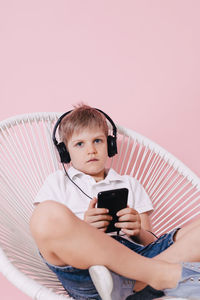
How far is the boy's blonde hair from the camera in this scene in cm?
108

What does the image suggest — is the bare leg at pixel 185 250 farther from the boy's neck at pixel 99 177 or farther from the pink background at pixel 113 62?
the pink background at pixel 113 62

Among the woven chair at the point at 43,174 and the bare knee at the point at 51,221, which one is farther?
the woven chair at the point at 43,174

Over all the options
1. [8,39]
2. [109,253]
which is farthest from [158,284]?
[8,39]

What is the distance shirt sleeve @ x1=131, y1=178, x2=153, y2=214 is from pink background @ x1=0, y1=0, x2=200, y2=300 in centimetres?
36

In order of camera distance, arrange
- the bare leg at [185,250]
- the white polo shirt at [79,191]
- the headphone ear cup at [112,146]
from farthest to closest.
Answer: the headphone ear cup at [112,146] → the white polo shirt at [79,191] → the bare leg at [185,250]

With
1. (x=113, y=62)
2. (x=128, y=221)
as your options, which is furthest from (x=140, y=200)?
(x=113, y=62)

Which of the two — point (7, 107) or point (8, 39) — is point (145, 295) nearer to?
point (7, 107)

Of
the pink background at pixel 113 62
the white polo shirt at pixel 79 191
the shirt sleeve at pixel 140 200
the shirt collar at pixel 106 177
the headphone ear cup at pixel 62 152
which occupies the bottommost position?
the shirt sleeve at pixel 140 200

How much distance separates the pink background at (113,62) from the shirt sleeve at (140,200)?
36cm

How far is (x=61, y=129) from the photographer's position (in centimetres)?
112

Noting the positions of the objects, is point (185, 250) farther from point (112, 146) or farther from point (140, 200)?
point (112, 146)

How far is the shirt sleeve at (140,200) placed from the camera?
1.05 meters

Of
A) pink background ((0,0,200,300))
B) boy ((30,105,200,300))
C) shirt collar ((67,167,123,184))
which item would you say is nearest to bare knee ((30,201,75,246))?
boy ((30,105,200,300))

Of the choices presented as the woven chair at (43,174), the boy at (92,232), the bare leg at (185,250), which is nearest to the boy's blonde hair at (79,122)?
the boy at (92,232)
